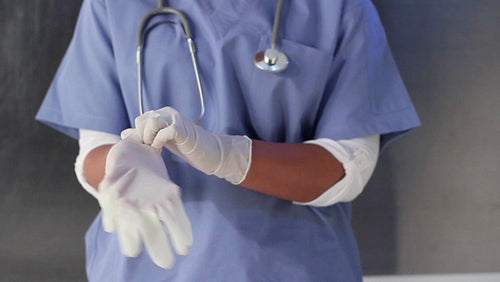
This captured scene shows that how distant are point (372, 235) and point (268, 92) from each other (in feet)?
1.93

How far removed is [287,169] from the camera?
0.77m

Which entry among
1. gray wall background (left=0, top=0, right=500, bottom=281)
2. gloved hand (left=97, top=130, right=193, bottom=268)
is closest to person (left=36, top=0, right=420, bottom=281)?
gloved hand (left=97, top=130, right=193, bottom=268)

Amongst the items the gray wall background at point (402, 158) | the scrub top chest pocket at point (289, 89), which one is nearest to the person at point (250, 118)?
the scrub top chest pocket at point (289, 89)

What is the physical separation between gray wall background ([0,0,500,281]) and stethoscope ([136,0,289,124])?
1.45ft

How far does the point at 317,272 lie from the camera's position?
79 centimetres

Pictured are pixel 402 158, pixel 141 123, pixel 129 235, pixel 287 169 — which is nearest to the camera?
pixel 129 235

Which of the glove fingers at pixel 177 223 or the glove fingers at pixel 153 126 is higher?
the glove fingers at pixel 153 126

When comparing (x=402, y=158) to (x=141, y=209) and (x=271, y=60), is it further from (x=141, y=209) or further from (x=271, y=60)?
(x=141, y=209)

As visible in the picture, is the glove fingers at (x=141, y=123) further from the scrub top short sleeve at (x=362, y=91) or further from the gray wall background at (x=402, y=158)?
the gray wall background at (x=402, y=158)

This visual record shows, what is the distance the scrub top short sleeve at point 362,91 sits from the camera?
0.83m

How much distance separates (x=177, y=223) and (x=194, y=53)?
1.06 ft

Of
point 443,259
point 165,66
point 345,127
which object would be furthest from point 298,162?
point 443,259

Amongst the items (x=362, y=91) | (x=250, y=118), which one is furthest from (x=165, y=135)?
(x=362, y=91)

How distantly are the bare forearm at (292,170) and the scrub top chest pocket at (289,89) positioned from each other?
61 mm
